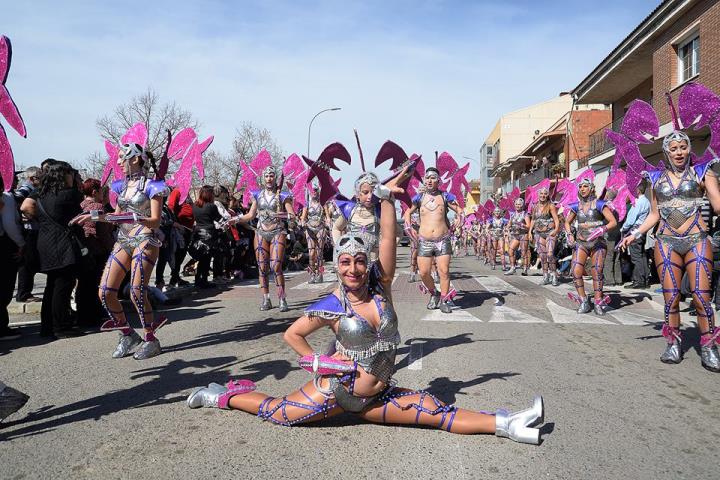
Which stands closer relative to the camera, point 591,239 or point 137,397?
point 137,397

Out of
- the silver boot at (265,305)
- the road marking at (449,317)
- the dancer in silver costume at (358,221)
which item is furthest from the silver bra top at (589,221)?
the silver boot at (265,305)

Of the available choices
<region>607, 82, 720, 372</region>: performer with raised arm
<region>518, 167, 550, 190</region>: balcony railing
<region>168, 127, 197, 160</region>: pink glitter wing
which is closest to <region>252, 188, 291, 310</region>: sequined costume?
<region>168, 127, 197, 160</region>: pink glitter wing

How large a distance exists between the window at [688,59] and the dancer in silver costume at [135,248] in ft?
52.5

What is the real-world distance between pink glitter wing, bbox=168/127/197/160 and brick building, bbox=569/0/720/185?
9906mm

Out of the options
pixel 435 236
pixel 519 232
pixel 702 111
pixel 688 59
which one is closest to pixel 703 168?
pixel 702 111

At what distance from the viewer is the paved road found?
2.93m

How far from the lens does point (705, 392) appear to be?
13.9ft

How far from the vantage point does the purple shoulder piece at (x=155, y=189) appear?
539 centimetres

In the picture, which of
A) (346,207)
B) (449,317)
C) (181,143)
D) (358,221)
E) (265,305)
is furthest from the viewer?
(265,305)

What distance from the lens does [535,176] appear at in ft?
121

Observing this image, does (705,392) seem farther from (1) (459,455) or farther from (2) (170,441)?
(2) (170,441)

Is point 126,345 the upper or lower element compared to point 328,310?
lower

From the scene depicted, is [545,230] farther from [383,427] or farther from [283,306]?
[383,427]

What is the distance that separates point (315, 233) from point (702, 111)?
29.3ft
